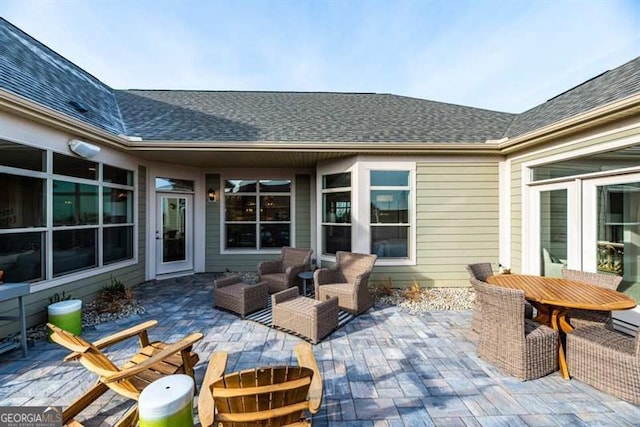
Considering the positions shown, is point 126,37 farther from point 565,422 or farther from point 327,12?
point 565,422

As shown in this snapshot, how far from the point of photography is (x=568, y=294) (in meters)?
2.93

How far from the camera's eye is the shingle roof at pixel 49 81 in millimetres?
4082

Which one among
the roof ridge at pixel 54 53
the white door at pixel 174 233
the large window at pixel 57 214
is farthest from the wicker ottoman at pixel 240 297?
the roof ridge at pixel 54 53

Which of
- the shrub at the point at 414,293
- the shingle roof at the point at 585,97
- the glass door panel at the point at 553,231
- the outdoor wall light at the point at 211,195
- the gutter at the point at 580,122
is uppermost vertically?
the shingle roof at the point at 585,97

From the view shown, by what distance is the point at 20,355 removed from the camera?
3.16 meters

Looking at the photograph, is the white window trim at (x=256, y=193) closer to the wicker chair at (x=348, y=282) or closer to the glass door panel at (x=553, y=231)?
the wicker chair at (x=348, y=282)

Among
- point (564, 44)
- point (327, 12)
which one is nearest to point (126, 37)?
point (327, 12)

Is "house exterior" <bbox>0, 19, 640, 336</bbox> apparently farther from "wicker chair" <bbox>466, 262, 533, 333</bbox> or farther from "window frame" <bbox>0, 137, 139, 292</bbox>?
"wicker chair" <bbox>466, 262, 533, 333</bbox>

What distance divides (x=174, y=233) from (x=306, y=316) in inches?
195

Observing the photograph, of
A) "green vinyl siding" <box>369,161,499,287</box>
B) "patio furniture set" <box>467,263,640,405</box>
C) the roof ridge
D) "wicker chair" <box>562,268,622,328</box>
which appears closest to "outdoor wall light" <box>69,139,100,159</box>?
the roof ridge

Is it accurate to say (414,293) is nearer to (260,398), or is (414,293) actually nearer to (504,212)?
(504,212)

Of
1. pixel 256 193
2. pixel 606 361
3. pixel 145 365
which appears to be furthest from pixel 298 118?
pixel 606 361

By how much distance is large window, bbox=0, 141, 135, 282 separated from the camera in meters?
3.62

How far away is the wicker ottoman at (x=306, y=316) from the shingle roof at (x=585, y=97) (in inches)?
189
